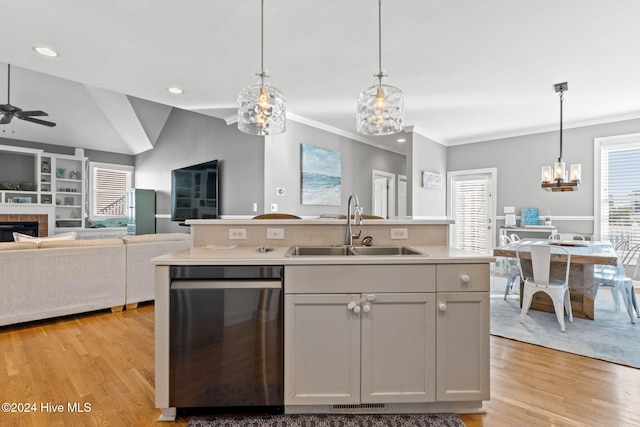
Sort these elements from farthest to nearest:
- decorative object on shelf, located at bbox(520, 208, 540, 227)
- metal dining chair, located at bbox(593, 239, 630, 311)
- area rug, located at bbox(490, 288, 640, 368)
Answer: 1. decorative object on shelf, located at bbox(520, 208, 540, 227)
2. metal dining chair, located at bbox(593, 239, 630, 311)
3. area rug, located at bbox(490, 288, 640, 368)

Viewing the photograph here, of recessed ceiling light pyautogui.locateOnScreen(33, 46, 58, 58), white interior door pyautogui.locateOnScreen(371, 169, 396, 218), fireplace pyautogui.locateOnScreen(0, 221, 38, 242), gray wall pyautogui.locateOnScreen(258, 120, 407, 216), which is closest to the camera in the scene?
recessed ceiling light pyautogui.locateOnScreen(33, 46, 58, 58)

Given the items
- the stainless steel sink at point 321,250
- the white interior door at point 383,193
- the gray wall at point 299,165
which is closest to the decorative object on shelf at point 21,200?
the gray wall at point 299,165

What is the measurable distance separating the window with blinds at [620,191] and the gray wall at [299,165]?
367 cm

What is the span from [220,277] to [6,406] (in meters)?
1.49

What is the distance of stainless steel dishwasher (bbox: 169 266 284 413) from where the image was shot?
5.30ft

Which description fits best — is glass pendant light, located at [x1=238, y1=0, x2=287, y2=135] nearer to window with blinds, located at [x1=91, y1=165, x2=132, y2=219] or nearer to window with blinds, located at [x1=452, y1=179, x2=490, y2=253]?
window with blinds, located at [x1=452, y1=179, x2=490, y2=253]

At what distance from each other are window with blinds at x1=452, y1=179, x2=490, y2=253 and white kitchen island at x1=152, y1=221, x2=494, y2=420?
491 cm

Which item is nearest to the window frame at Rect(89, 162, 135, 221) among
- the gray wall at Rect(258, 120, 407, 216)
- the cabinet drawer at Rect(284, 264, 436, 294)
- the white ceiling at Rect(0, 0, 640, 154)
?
the white ceiling at Rect(0, 0, 640, 154)

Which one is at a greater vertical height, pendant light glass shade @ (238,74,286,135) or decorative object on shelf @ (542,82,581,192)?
pendant light glass shade @ (238,74,286,135)

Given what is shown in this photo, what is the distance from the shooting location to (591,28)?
255 cm

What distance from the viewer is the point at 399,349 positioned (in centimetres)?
167

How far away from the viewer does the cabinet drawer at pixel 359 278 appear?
1.65 meters

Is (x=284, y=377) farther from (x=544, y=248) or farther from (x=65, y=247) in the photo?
(x=65, y=247)

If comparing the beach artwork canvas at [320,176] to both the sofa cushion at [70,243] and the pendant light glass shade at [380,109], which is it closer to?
the pendant light glass shade at [380,109]
